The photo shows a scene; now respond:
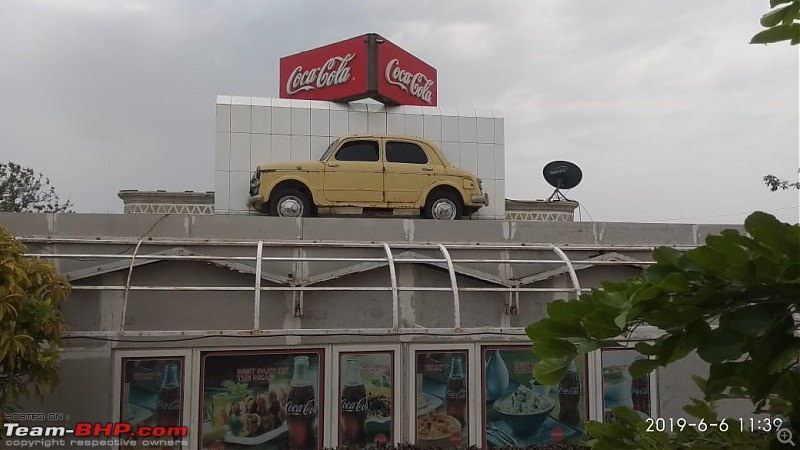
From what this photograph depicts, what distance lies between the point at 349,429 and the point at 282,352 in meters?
1.31

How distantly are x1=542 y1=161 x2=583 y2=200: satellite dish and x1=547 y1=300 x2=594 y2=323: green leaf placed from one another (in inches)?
604

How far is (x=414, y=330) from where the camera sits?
766 cm

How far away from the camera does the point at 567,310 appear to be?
1.67 metres

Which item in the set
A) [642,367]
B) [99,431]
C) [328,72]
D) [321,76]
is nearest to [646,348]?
[642,367]

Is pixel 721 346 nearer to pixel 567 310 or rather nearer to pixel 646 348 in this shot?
pixel 646 348

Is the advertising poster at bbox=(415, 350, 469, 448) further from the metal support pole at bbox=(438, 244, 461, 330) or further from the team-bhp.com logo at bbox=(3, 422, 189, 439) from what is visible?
the team-bhp.com logo at bbox=(3, 422, 189, 439)

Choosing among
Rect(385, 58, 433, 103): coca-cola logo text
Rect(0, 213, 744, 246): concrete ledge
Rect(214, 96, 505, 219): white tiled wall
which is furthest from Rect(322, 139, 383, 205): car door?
Rect(385, 58, 433, 103): coca-cola logo text

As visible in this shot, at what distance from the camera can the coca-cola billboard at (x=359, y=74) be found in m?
14.8

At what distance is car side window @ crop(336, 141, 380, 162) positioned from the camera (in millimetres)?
12086

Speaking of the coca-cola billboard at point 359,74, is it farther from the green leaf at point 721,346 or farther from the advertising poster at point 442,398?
the green leaf at point 721,346

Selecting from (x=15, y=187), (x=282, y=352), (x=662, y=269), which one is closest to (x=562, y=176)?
(x=282, y=352)

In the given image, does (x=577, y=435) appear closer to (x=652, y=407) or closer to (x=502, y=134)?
(x=652, y=407)

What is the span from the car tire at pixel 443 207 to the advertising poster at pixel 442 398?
3899mm

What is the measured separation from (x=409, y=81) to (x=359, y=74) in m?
1.44
